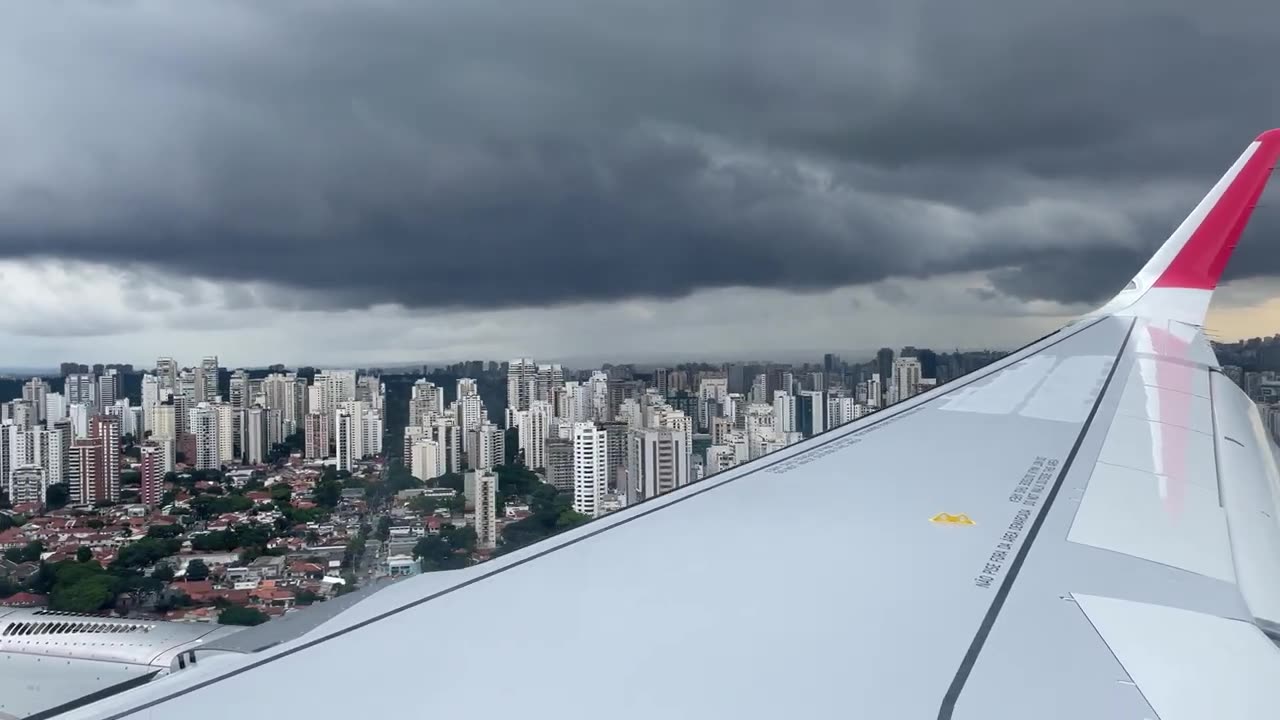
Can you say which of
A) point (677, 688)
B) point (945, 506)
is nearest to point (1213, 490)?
point (945, 506)

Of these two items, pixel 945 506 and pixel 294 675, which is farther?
pixel 945 506

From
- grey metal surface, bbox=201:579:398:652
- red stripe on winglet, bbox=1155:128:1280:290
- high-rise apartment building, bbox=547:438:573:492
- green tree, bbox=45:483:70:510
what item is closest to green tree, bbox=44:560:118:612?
green tree, bbox=45:483:70:510

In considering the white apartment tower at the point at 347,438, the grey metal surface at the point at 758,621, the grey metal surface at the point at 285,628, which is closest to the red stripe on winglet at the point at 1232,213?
the grey metal surface at the point at 758,621

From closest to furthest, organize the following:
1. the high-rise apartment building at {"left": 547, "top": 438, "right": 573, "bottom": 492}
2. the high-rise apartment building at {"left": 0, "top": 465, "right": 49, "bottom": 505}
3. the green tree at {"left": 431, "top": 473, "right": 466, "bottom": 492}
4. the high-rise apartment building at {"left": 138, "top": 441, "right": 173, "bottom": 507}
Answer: the green tree at {"left": 431, "top": 473, "right": 466, "bottom": 492}
the high-rise apartment building at {"left": 547, "top": 438, "right": 573, "bottom": 492}
the high-rise apartment building at {"left": 138, "top": 441, "right": 173, "bottom": 507}
the high-rise apartment building at {"left": 0, "top": 465, "right": 49, "bottom": 505}

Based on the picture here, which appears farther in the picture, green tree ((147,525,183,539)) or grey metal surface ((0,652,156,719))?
green tree ((147,525,183,539))

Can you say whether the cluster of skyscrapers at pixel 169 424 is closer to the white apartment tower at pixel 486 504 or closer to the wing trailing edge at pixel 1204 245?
the white apartment tower at pixel 486 504

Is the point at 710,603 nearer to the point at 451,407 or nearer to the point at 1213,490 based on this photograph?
Result: the point at 1213,490

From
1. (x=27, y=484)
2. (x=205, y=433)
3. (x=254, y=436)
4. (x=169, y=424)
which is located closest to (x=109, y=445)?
(x=27, y=484)

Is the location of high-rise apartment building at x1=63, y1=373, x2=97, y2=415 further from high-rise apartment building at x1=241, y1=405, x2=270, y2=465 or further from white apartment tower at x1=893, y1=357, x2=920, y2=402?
white apartment tower at x1=893, y1=357, x2=920, y2=402
